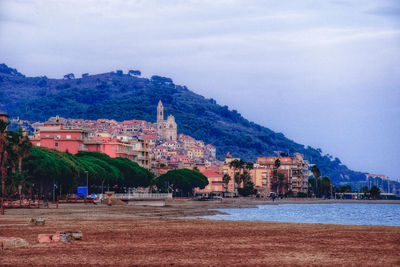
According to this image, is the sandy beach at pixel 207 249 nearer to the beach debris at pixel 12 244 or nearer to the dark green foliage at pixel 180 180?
the beach debris at pixel 12 244

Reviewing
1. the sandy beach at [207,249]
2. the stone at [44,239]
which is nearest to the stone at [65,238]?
the sandy beach at [207,249]

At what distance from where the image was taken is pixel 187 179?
177 m

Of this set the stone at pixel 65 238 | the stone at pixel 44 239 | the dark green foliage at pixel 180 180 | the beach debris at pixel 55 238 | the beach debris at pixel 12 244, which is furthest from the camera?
the dark green foliage at pixel 180 180

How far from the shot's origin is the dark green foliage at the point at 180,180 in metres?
173

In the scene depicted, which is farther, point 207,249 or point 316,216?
point 316,216

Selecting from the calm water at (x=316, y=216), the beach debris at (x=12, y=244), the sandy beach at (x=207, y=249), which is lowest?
the calm water at (x=316, y=216)

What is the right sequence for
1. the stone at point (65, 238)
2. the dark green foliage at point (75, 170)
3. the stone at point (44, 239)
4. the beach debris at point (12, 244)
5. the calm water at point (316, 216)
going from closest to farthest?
the beach debris at point (12, 244) → the stone at point (44, 239) → the stone at point (65, 238) → the calm water at point (316, 216) → the dark green foliage at point (75, 170)

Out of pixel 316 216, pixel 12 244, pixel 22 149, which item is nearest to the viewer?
pixel 12 244

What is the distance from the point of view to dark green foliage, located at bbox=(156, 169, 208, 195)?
568ft

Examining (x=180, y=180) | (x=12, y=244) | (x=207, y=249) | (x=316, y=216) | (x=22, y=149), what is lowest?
(x=316, y=216)

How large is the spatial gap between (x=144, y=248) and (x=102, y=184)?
306 ft

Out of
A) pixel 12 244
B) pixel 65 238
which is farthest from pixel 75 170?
pixel 12 244

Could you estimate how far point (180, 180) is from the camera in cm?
17388

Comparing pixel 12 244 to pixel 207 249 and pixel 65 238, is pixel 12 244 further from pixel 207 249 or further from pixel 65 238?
pixel 207 249
